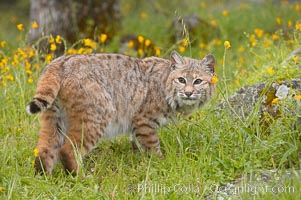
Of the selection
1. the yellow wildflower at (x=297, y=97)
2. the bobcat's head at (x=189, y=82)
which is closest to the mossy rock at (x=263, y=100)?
the yellow wildflower at (x=297, y=97)

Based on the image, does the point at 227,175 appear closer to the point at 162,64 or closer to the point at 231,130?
the point at 231,130

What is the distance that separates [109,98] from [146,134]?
0.51 metres

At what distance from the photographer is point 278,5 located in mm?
12281

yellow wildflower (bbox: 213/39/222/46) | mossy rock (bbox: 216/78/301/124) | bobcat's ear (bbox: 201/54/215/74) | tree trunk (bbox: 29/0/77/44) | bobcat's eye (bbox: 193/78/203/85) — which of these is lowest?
mossy rock (bbox: 216/78/301/124)

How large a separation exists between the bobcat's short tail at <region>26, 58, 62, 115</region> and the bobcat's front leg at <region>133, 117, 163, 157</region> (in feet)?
2.95

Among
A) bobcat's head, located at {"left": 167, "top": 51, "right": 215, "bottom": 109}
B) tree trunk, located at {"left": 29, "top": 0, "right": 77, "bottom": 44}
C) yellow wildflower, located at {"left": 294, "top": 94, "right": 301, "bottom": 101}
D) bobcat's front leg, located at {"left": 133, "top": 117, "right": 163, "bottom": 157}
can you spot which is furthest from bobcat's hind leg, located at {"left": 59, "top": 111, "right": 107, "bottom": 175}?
tree trunk, located at {"left": 29, "top": 0, "right": 77, "bottom": 44}

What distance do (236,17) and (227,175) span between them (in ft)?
22.8

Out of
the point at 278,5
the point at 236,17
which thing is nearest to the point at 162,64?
the point at 236,17

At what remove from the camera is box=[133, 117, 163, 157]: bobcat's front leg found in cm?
574

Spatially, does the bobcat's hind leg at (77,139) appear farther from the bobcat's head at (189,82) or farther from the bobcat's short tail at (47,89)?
the bobcat's head at (189,82)

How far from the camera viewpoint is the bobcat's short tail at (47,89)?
4.93 m

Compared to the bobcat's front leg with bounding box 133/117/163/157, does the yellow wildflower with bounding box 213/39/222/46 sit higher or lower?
higher

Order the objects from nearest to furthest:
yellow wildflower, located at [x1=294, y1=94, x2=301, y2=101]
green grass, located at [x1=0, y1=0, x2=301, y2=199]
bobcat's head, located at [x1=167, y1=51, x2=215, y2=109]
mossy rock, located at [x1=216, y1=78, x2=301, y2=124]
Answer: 1. green grass, located at [x1=0, y1=0, x2=301, y2=199]
2. yellow wildflower, located at [x1=294, y1=94, x2=301, y2=101]
3. mossy rock, located at [x1=216, y1=78, x2=301, y2=124]
4. bobcat's head, located at [x1=167, y1=51, x2=215, y2=109]

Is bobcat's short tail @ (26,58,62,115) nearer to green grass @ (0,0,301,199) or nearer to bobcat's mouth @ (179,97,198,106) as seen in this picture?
green grass @ (0,0,301,199)
